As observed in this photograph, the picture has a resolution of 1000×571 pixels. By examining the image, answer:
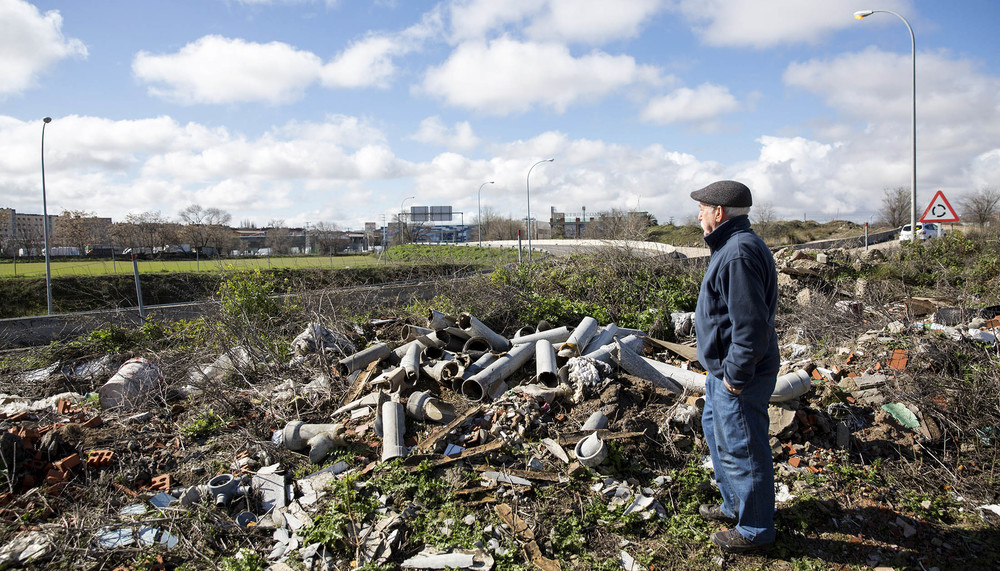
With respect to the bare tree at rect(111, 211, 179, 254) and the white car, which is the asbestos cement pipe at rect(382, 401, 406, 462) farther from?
the bare tree at rect(111, 211, 179, 254)

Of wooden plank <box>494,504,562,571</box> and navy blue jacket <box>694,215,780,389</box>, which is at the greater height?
navy blue jacket <box>694,215,780,389</box>

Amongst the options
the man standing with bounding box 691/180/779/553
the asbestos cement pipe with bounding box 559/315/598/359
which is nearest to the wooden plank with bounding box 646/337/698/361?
the asbestos cement pipe with bounding box 559/315/598/359

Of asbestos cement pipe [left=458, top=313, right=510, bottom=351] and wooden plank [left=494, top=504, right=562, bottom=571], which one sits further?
asbestos cement pipe [left=458, top=313, right=510, bottom=351]

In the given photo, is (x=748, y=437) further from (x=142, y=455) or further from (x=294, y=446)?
(x=142, y=455)

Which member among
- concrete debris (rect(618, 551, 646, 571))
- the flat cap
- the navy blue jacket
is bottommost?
concrete debris (rect(618, 551, 646, 571))

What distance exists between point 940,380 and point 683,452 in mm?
2183

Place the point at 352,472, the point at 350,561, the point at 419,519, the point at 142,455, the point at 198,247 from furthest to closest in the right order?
the point at 198,247 → the point at 142,455 → the point at 352,472 → the point at 419,519 → the point at 350,561

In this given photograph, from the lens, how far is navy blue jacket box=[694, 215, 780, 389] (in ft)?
8.93

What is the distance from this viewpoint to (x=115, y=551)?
10.1 feet

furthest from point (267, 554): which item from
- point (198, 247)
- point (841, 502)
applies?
point (198, 247)

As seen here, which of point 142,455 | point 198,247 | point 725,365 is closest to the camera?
point 725,365

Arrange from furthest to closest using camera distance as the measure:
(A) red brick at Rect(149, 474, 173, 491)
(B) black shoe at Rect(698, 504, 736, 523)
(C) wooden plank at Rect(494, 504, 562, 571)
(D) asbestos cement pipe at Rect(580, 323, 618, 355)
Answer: (D) asbestos cement pipe at Rect(580, 323, 618, 355) → (A) red brick at Rect(149, 474, 173, 491) → (B) black shoe at Rect(698, 504, 736, 523) → (C) wooden plank at Rect(494, 504, 562, 571)

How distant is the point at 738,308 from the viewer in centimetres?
274

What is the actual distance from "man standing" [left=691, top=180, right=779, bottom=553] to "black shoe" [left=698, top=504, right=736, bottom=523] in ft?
0.33
